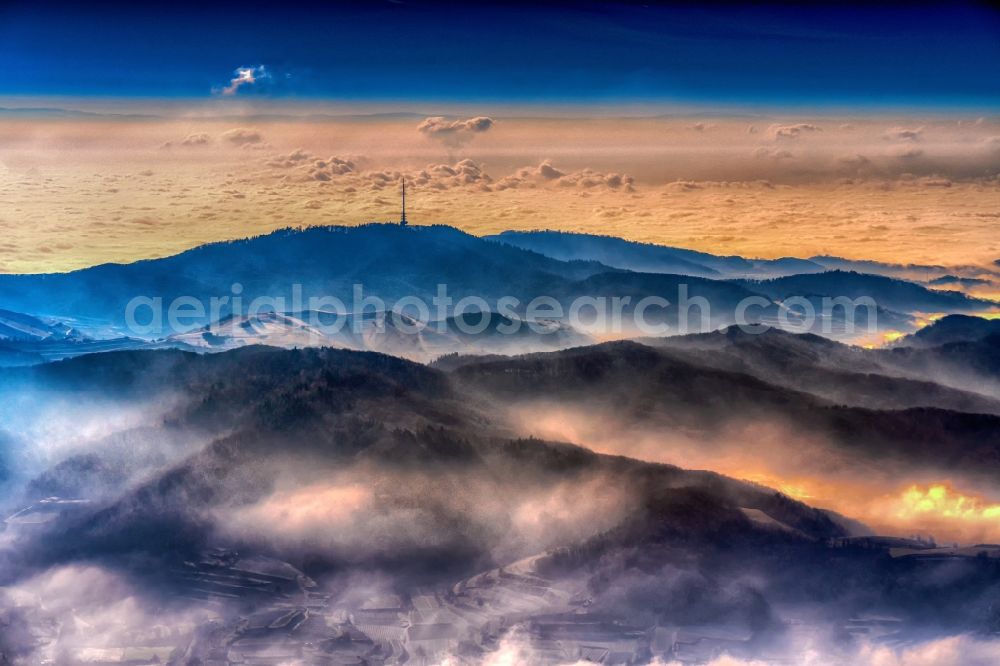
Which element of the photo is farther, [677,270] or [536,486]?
[677,270]

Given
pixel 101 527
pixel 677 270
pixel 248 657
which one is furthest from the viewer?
pixel 677 270

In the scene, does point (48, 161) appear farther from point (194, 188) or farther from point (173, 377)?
point (173, 377)

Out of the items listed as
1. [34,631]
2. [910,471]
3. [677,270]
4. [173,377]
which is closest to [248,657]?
[34,631]

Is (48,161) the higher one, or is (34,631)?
(48,161)

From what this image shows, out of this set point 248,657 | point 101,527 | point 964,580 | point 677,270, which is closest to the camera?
point 248,657

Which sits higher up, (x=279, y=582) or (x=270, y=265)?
(x=270, y=265)

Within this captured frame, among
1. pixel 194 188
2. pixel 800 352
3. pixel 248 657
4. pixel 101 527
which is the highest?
pixel 194 188

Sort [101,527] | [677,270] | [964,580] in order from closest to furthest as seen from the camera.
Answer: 1. [964,580]
2. [101,527]
3. [677,270]

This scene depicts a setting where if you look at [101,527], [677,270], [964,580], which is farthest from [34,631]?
[964,580]

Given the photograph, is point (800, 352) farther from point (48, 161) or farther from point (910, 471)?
point (48, 161)
